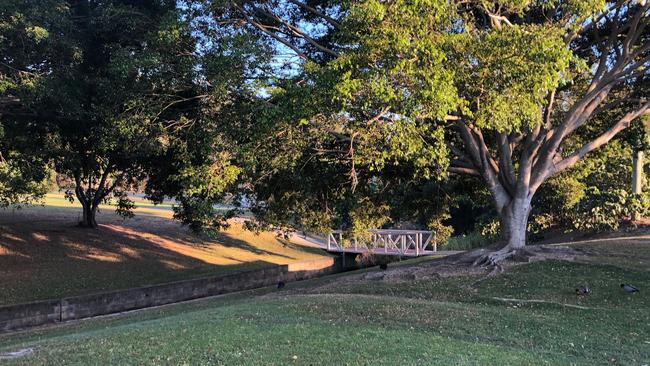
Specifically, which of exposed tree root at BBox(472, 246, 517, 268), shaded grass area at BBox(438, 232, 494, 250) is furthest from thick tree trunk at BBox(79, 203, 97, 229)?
exposed tree root at BBox(472, 246, 517, 268)

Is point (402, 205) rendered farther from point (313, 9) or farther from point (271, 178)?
point (313, 9)

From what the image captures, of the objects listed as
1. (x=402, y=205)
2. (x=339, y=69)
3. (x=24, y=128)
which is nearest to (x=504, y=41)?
(x=339, y=69)

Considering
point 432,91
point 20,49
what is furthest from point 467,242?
point 20,49

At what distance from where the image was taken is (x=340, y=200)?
17.6 metres

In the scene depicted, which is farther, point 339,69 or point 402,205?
point 402,205

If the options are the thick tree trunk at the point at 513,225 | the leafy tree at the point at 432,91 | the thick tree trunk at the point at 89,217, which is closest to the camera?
the leafy tree at the point at 432,91

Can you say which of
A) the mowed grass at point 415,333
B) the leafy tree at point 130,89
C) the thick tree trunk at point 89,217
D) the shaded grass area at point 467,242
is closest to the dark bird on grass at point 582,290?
the mowed grass at point 415,333

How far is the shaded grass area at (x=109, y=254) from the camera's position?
21453mm

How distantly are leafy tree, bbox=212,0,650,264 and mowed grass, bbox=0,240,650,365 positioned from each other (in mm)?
3251

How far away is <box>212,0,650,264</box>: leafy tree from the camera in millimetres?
10070

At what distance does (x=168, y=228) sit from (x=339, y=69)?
92.1ft

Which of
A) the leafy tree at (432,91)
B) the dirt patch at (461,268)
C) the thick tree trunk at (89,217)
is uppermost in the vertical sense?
the leafy tree at (432,91)

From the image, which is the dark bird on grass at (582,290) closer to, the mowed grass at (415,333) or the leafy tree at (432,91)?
the mowed grass at (415,333)

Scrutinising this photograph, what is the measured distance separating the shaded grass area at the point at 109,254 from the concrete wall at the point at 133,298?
1.91m
